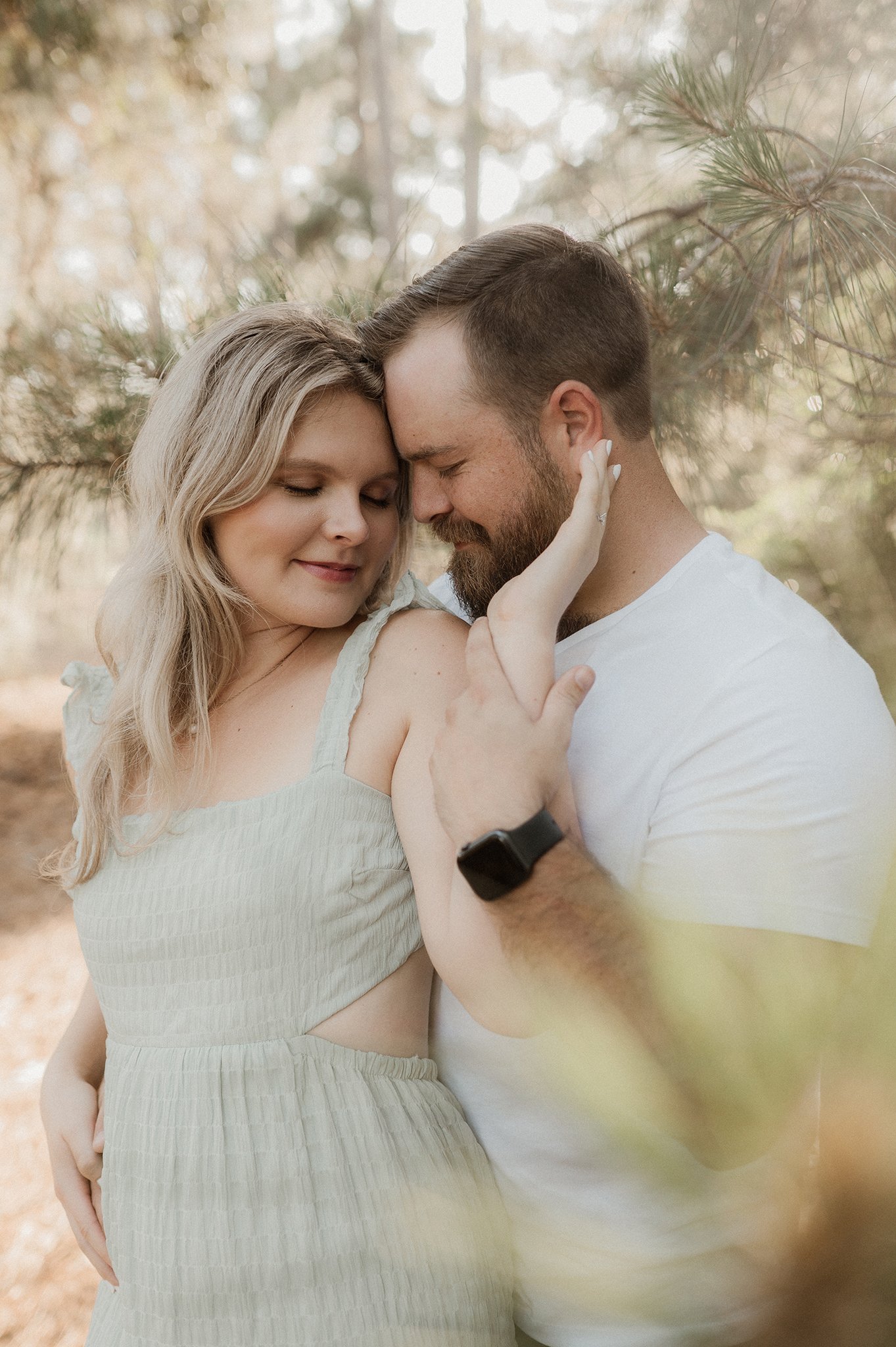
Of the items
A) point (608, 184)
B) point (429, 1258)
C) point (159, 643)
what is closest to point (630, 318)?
point (159, 643)

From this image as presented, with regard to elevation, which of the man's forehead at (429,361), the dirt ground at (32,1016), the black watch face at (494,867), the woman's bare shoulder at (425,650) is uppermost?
the man's forehead at (429,361)

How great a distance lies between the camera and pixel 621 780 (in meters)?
1.51

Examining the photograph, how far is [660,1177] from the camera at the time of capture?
1502mm

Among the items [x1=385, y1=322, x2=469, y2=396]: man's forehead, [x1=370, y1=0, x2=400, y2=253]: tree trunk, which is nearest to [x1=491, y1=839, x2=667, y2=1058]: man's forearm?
[x1=385, y1=322, x2=469, y2=396]: man's forehead

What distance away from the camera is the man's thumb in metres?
1.31

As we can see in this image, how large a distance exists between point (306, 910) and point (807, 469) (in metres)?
2.47

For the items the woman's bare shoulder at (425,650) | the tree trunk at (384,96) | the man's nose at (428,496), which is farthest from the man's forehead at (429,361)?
the tree trunk at (384,96)

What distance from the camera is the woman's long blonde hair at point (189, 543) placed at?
1.60 meters

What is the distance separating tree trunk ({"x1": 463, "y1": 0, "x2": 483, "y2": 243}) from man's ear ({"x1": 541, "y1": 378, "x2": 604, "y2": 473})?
777cm

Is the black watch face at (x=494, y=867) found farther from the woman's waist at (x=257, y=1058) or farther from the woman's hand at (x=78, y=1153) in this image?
the woman's hand at (x=78, y=1153)

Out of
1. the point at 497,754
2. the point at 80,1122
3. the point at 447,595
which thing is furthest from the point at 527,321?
the point at 80,1122

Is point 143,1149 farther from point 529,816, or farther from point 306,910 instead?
point 529,816

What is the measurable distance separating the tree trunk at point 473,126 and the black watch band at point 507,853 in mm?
8567

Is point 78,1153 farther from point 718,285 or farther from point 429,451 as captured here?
point 718,285
